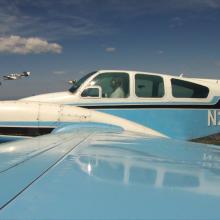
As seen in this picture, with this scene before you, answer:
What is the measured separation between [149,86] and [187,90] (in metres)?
0.99

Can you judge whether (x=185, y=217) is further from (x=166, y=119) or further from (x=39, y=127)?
(x=166, y=119)

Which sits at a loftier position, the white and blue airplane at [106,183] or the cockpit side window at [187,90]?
the cockpit side window at [187,90]

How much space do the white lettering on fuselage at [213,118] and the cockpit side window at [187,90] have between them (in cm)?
48

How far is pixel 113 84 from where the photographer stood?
852cm

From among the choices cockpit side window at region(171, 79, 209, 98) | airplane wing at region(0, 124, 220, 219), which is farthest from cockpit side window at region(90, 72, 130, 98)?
airplane wing at region(0, 124, 220, 219)

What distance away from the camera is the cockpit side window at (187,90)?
8.64 metres

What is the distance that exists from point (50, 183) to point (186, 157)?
157 cm

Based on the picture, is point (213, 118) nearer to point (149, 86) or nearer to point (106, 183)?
point (149, 86)

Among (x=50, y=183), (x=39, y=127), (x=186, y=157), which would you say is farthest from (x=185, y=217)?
(x=39, y=127)

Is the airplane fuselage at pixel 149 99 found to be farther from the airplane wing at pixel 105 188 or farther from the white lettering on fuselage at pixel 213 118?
the airplane wing at pixel 105 188

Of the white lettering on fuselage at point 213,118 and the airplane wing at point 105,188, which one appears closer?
the airplane wing at point 105,188

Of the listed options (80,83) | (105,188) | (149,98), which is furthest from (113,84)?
(105,188)

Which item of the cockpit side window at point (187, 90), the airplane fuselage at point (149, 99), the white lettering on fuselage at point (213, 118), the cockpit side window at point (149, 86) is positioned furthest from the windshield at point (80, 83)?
the white lettering on fuselage at point (213, 118)

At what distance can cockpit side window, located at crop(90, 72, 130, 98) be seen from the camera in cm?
842
